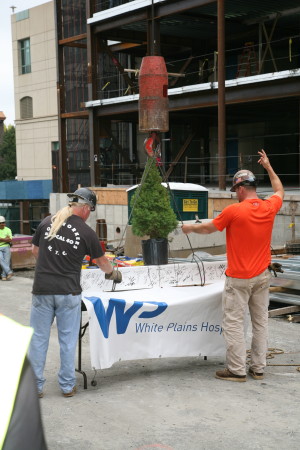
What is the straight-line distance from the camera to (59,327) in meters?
6.05

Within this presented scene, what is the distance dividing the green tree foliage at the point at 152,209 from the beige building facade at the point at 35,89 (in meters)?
34.4

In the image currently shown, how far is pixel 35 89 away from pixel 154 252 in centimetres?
3819

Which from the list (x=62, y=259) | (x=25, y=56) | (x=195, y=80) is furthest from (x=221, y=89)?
(x=25, y=56)

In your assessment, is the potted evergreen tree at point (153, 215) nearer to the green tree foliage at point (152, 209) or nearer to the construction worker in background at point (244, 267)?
the green tree foliage at point (152, 209)

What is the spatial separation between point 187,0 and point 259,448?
823 inches

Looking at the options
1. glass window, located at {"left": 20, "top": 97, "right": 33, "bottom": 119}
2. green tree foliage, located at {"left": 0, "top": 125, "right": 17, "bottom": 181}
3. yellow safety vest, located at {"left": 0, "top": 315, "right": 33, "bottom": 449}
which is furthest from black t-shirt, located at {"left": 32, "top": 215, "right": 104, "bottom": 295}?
green tree foliage, located at {"left": 0, "top": 125, "right": 17, "bottom": 181}

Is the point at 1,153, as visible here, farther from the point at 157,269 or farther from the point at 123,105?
the point at 157,269

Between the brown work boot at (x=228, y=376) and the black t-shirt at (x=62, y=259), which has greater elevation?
the black t-shirt at (x=62, y=259)

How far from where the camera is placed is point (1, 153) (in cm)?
6419

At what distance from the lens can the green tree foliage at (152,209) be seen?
914cm

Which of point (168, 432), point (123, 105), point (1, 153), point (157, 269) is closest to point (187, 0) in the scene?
point (123, 105)

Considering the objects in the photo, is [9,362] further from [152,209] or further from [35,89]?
[35,89]

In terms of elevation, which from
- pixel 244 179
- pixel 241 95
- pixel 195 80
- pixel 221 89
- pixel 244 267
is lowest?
pixel 244 267

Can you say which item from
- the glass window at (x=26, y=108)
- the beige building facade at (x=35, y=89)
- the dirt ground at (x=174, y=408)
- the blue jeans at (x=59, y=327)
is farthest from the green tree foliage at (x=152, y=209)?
the glass window at (x=26, y=108)
